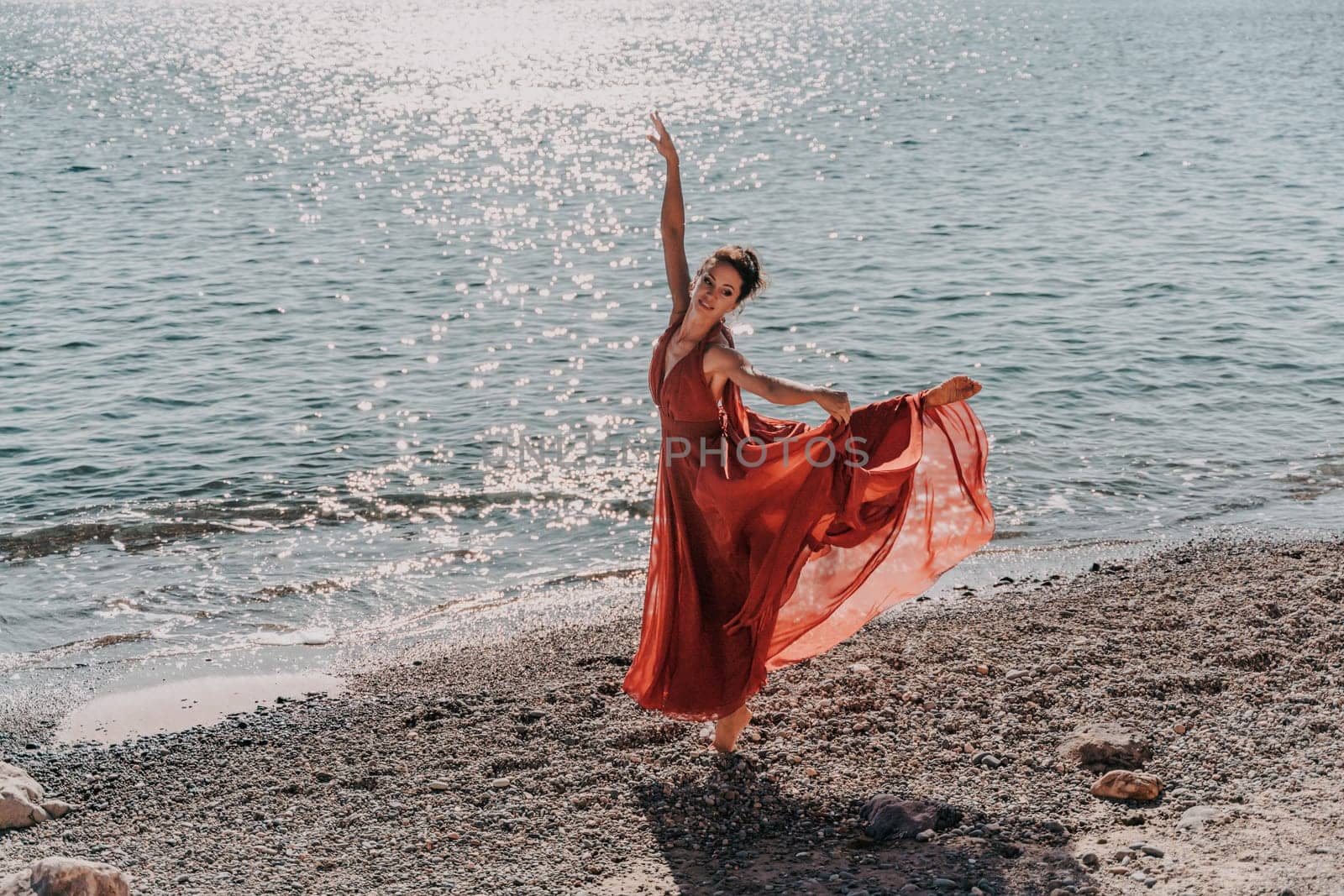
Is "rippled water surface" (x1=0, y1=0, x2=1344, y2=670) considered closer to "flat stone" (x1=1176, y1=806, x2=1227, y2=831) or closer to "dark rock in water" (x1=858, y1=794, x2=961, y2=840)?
"dark rock in water" (x1=858, y1=794, x2=961, y2=840)

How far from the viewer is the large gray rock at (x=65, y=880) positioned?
5.24 meters

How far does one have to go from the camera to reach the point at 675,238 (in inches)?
255

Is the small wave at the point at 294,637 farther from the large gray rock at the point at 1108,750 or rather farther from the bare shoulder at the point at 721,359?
the large gray rock at the point at 1108,750

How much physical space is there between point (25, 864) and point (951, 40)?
5914 cm

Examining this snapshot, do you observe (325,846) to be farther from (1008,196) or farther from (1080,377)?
(1008,196)

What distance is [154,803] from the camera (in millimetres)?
6496

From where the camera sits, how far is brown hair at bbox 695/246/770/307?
594 centimetres

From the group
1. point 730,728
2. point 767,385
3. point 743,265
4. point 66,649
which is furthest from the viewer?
point 66,649

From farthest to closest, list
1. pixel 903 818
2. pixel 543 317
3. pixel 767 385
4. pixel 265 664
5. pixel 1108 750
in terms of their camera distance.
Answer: pixel 543 317
pixel 265 664
pixel 1108 750
pixel 767 385
pixel 903 818

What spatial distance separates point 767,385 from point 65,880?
3.47 m

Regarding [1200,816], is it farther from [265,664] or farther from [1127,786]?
[265,664]

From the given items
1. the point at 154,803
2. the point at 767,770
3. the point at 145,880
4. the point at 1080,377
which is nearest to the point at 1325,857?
the point at 767,770

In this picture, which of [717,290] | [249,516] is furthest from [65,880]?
[249,516]

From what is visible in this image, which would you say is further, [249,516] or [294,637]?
[249,516]
